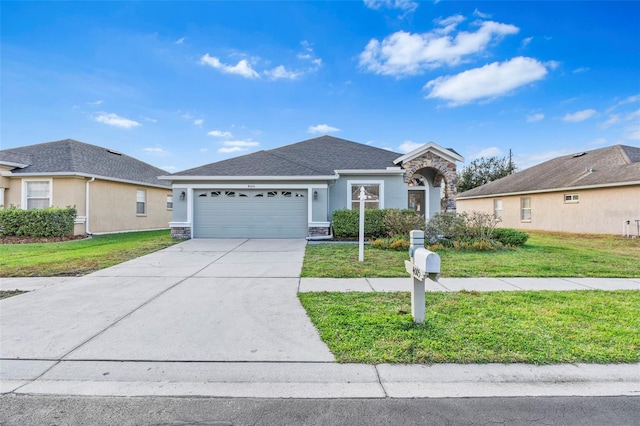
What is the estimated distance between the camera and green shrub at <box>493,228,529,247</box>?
35.0 feet

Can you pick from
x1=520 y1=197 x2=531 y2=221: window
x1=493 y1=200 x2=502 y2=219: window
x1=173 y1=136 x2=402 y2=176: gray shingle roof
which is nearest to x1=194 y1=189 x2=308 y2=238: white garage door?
x1=173 y1=136 x2=402 y2=176: gray shingle roof

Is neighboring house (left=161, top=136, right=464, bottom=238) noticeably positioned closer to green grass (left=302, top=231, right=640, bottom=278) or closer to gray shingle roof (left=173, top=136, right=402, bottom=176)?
gray shingle roof (left=173, top=136, right=402, bottom=176)

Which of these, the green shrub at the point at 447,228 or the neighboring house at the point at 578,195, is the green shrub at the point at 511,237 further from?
the neighboring house at the point at 578,195

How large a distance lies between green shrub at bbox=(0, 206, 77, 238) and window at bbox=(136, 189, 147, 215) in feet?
16.2

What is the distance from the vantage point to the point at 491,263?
7855 millimetres

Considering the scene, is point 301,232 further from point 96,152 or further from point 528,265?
point 96,152

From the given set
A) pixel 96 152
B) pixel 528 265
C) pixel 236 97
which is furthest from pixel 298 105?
pixel 528 265

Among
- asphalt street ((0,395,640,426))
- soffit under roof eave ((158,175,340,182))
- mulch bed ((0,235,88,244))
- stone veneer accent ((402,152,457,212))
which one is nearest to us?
asphalt street ((0,395,640,426))

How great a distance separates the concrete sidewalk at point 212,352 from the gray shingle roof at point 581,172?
1292 cm

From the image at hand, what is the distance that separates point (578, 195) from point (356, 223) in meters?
13.6

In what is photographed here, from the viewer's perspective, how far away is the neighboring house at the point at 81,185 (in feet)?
45.2

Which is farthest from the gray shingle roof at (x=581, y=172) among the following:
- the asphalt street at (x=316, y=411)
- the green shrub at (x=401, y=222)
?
the asphalt street at (x=316, y=411)

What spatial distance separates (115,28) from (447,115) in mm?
17507

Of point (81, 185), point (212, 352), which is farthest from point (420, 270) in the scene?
point (81, 185)
